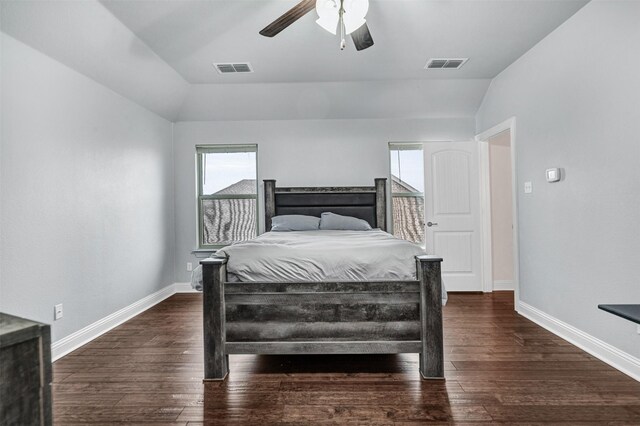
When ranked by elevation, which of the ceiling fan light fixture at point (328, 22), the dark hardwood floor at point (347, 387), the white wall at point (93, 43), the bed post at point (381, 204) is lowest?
the dark hardwood floor at point (347, 387)

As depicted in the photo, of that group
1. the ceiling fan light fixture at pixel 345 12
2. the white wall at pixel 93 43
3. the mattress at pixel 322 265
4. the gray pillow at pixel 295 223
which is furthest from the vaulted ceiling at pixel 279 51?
the mattress at pixel 322 265

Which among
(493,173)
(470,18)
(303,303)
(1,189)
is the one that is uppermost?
(470,18)

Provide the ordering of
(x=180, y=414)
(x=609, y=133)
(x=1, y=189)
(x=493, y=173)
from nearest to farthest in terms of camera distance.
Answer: (x=180, y=414) → (x=1, y=189) → (x=609, y=133) → (x=493, y=173)

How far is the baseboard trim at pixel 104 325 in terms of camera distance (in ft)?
8.69

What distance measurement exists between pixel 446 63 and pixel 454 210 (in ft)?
6.06

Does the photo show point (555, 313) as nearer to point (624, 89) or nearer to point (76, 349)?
point (624, 89)

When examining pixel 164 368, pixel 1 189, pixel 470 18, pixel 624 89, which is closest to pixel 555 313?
pixel 624 89

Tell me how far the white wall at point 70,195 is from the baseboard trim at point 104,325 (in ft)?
0.19

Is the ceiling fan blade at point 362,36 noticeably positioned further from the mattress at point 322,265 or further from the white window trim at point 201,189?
the white window trim at point 201,189

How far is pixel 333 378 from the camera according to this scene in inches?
87.1

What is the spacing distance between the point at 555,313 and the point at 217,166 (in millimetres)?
4426

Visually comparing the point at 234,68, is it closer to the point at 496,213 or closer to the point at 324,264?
the point at 324,264

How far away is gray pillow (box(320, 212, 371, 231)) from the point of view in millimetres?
4055

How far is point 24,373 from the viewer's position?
1.78 ft
